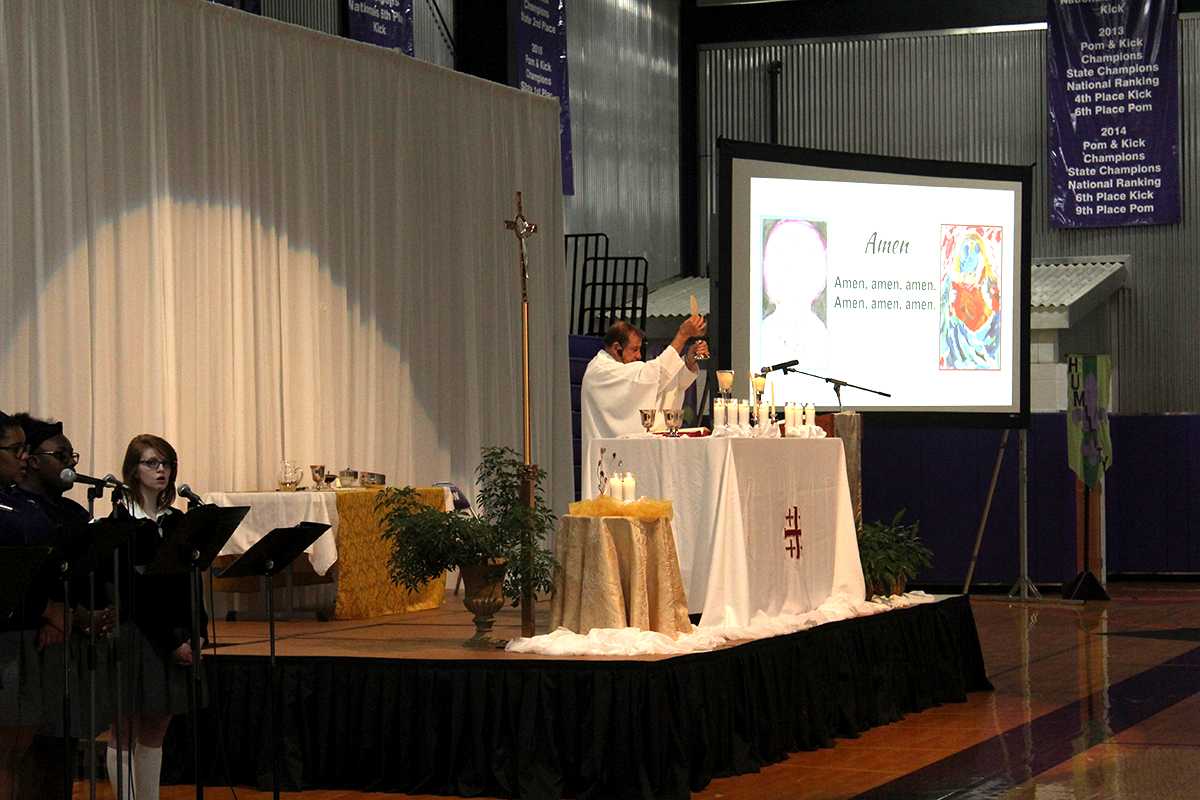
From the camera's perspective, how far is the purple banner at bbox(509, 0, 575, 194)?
14.3 metres

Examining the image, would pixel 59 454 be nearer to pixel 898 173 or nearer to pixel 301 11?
pixel 898 173

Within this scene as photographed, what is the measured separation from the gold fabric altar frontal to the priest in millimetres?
1305

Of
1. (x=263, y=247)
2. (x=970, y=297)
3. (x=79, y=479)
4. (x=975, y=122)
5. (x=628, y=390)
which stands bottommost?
(x=79, y=479)

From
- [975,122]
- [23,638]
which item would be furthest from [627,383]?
[975,122]

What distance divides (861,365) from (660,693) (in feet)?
17.3

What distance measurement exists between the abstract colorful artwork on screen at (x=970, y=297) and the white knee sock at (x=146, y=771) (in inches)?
278

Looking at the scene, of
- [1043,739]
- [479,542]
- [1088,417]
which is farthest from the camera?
[1088,417]

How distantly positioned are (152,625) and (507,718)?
1.44 m

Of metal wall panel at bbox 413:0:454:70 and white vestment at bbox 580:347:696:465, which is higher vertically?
metal wall panel at bbox 413:0:454:70

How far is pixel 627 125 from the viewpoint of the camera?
18.6 metres

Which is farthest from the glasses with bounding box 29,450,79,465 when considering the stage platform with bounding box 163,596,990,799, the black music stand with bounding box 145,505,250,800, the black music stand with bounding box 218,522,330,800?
the stage platform with bounding box 163,596,990,799

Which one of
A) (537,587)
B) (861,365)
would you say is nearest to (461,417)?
(861,365)

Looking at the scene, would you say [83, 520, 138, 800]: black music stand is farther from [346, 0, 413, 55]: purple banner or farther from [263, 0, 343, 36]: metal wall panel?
[263, 0, 343, 36]: metal wall panel

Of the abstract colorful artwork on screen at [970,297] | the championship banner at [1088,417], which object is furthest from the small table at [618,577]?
the championship banner at [1088,417]
